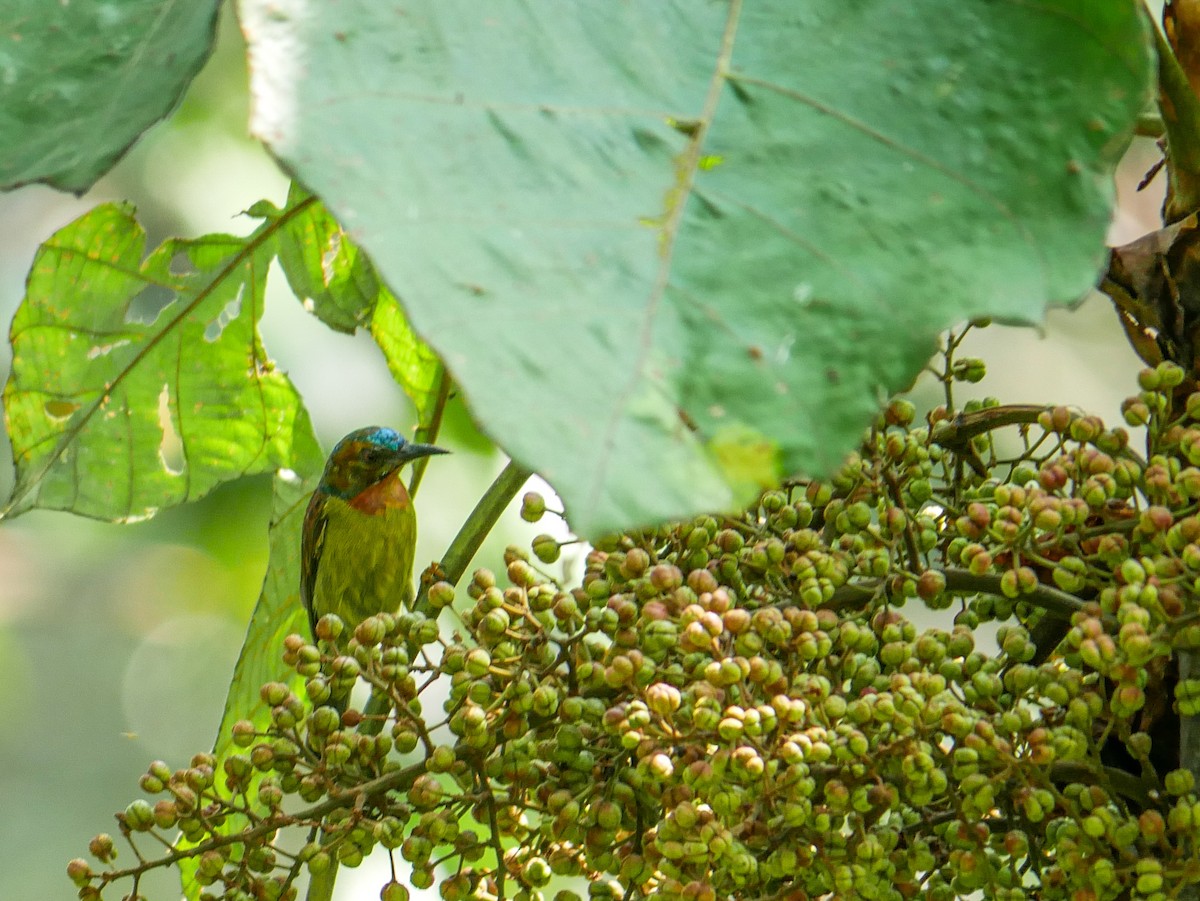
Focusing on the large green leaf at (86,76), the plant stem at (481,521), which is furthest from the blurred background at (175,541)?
the large green leaf at (86,76)

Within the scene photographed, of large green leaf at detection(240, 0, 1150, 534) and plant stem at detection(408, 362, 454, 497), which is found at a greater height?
large green leaf at detection(240, 0, 1150, 534)

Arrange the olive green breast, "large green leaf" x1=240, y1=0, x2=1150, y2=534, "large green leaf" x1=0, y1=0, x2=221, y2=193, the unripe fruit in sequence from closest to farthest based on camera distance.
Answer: "large green leaf" x1=240, y1=0, x2=1150, y2=534 → "large green leaf" x1=0, y1=0, x2=221, y2=193 → the unripe fruit → the olive green breast

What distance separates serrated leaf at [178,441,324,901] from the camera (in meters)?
1.68

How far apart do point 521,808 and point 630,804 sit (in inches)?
4.4

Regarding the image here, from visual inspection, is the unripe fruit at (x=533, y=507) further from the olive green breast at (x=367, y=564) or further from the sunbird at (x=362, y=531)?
the olive green breast at (x=367, y=564)

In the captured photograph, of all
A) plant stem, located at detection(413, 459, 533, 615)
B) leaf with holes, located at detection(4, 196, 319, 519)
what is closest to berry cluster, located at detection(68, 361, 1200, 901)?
plant stem, located at detection(413, 459, 533, 615)

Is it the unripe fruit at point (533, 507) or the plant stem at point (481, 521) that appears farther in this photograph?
the plant stem at point (481, 521)

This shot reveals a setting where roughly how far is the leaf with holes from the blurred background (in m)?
0.12

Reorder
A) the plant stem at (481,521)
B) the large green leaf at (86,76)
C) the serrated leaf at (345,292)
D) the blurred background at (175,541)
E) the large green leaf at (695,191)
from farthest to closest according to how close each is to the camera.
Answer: the blurred background at (175,541) → the serrated leaf at (345,292) → the plant stem at (481,521) → the large green leaf at (86,76) → the large green leaf at (695,191)

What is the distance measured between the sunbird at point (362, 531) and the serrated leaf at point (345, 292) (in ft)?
3.22

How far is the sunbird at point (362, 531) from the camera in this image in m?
2.96

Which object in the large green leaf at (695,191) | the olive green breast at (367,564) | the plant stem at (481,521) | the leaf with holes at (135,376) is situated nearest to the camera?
the large green leaf at (695,191)

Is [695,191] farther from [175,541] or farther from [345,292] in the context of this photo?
[175,541]

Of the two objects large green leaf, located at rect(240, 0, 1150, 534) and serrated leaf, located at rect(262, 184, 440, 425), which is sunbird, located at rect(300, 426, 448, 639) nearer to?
serrated leaf, located at rect(262, 184, 440, 425)
